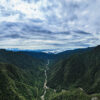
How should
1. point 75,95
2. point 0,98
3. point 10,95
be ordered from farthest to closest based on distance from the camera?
point 75,95 < point 10,95 < point 0,98

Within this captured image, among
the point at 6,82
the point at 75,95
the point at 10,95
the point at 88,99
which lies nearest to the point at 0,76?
the point at 6,82

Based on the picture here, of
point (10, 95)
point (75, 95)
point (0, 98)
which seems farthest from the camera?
point (75, 95)

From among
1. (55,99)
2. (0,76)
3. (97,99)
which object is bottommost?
(55,99)

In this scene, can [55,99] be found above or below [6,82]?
below

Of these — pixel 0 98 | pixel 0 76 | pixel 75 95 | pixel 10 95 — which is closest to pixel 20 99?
pixel 10 95

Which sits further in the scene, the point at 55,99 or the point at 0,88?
the point at 55,99

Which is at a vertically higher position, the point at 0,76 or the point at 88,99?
the point at 0,76

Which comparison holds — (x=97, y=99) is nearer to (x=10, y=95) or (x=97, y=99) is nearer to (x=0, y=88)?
(x=10, y=95)

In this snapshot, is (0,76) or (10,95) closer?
(10,95)
